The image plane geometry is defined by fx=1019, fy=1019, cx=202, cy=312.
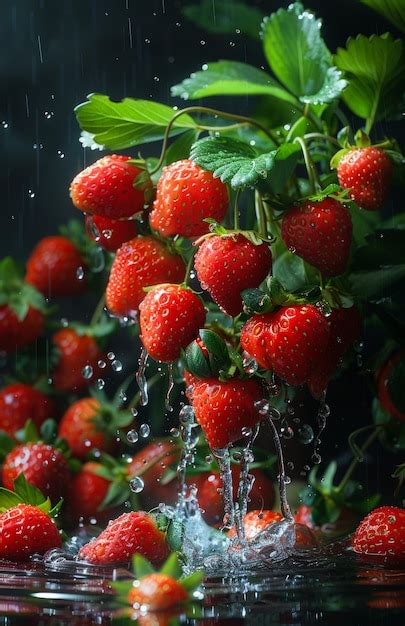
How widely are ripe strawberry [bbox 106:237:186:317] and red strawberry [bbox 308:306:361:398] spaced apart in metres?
0.16

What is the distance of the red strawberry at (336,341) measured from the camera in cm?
96

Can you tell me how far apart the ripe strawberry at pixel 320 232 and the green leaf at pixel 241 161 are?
5cm

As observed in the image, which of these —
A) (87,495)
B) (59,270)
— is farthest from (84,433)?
(59,270)

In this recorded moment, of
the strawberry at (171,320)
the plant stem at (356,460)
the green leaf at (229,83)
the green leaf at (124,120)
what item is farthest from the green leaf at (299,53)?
the plant stem at (356,460)

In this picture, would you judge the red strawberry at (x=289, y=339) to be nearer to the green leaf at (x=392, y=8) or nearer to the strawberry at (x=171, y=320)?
the strawberry at (x=171, y=320)

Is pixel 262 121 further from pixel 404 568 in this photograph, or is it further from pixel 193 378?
pixel 404 568

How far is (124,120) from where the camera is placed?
103 cm

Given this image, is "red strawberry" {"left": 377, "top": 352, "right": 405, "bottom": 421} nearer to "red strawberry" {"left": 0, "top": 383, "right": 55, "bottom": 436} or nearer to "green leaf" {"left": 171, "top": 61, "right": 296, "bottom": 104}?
"green leaf" {"left": 171, "top": 61, "right": 296, "bottom": 104}

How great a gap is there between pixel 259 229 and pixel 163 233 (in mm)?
92

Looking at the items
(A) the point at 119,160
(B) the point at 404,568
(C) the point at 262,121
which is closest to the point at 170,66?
(C) the point at 262,121

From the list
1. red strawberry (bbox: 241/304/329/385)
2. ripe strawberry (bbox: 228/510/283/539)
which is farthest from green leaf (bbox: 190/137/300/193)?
ripe strawberry (bbox: 228/510/283/539)

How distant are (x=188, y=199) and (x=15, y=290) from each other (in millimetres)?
508

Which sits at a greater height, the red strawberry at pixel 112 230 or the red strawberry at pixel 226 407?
the red strawberry at pixel 112 230

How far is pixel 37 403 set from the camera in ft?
4.39
